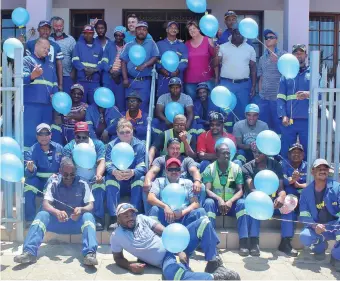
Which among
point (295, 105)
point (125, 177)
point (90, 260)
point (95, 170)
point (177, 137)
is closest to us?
point (90, 260)

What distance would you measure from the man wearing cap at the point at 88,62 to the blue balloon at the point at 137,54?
718 millimetres

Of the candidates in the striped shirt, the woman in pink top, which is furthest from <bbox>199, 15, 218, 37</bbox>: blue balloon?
the striped shirt

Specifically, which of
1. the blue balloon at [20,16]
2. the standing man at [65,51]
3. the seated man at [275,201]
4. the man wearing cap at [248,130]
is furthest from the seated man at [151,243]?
the blue balloon at [20,16]

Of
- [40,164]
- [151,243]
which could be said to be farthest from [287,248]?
[40,164]

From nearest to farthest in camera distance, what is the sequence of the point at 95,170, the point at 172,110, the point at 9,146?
the point at 9,146 → the point at 95,170 → the point at 172,110

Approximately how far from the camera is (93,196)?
19.7ft

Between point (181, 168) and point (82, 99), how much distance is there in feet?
7.73

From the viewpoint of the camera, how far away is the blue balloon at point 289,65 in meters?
6.43

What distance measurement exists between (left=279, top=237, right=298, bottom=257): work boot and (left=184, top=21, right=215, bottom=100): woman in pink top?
9.94ft

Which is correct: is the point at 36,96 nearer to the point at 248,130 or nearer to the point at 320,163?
the point at 248,130

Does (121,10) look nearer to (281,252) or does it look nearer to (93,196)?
(93,196)

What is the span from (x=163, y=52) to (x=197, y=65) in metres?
0.60

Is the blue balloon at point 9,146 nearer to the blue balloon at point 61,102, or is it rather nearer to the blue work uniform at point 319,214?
the blue balloon at point 61,102

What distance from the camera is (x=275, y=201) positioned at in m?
5.81
